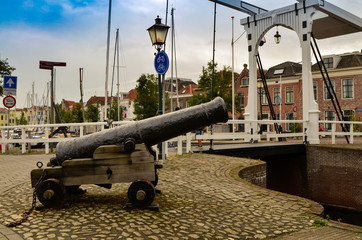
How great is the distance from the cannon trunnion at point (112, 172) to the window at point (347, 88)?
37.6 m

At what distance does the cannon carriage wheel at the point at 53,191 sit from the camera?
15.9ft

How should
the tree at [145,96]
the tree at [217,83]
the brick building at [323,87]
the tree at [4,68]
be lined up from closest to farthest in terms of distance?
the tree at [4,68] < the tree at [217,83] < the brick building at [323,87] < the tree at [145,96]

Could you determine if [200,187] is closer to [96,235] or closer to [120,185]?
[120,185]

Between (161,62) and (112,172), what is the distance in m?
4.43

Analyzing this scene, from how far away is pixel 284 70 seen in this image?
4378 cm

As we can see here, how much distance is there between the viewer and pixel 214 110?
498cm

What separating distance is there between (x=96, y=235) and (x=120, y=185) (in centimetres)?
272

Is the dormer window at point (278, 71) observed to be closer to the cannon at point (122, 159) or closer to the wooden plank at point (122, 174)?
the cannon at point (122, 159)

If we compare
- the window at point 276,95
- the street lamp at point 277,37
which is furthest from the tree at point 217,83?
the street lamp at point 277,37

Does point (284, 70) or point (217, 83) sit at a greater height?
point (284, 70)

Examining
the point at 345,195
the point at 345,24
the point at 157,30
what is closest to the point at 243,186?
the point at 157,30

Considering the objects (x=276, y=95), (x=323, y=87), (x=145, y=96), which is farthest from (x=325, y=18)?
(x=276, y=95)

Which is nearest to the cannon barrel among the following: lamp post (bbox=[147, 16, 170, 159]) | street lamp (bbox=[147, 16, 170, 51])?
lamp post (bbox=[147, 16, 170, 159])

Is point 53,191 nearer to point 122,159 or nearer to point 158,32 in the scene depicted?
point 122,159
